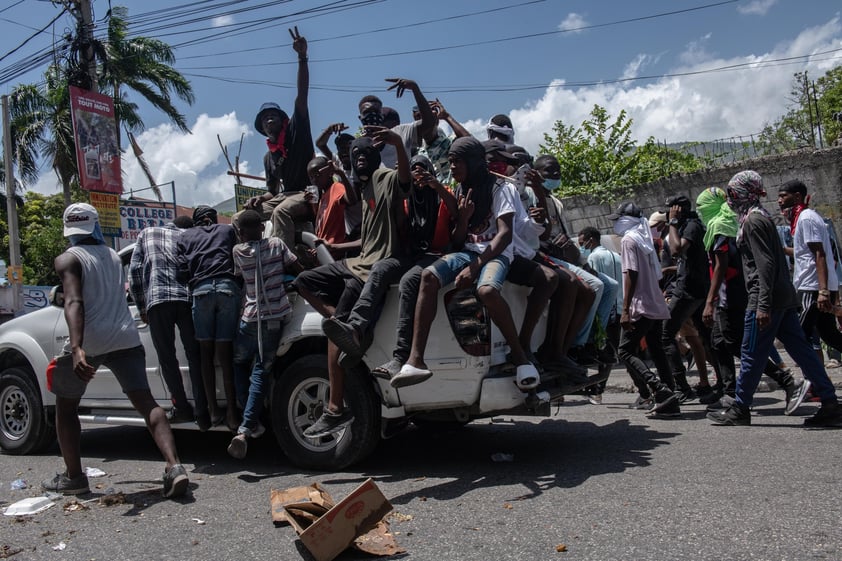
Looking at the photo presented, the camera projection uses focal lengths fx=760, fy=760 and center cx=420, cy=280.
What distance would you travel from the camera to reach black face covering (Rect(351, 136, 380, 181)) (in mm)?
5457

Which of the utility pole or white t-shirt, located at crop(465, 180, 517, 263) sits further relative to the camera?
the utility pole

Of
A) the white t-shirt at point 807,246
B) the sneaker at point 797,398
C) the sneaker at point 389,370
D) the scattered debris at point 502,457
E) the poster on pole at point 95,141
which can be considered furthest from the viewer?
the poster on pole at point 95,141

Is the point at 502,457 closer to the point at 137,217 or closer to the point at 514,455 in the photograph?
the point at 514,455

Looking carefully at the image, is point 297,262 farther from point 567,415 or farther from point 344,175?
point 567,415

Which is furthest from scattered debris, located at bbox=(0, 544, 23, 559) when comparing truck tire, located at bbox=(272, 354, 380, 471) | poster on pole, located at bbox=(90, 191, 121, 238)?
poster on pole, located at bbox=(90, 191, 121, 238)

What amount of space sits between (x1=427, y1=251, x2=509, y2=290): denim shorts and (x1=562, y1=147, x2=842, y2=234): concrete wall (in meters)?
7.82

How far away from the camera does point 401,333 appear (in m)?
4.80

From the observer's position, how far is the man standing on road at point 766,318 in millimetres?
5887

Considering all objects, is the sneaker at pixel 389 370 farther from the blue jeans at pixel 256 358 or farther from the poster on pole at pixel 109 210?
the poster on pole at pixel 109 210

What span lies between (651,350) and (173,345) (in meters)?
4.33

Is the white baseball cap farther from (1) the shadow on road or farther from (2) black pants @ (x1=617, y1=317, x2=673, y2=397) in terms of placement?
(2) black pants @ (x1=617, y1=317, x2=673, y2=397)

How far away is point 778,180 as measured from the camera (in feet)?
37.1

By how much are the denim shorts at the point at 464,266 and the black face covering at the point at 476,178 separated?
36 centimetres

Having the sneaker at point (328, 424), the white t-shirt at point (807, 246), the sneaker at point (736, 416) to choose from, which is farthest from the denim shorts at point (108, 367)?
the white t-shirt at point (807, 246)
